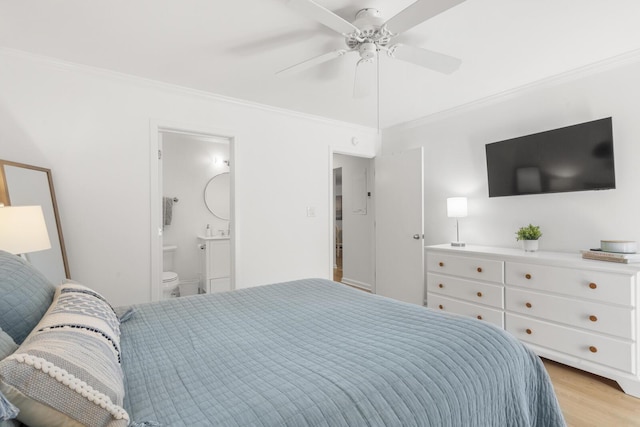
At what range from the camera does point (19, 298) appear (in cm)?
100

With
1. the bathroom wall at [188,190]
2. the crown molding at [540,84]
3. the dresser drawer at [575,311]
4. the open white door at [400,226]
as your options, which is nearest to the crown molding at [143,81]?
the open white door at [400,226]

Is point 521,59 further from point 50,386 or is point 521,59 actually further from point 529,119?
point 50,386

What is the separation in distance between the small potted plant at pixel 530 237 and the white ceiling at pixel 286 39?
134 centimetres

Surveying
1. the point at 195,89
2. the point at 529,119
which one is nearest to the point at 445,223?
the point at 529,119

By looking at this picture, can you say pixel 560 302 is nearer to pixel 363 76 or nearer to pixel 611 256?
pixel 611 256

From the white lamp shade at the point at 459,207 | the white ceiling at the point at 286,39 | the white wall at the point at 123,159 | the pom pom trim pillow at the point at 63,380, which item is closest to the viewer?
the pom pom trim pillow at the point at 63,380

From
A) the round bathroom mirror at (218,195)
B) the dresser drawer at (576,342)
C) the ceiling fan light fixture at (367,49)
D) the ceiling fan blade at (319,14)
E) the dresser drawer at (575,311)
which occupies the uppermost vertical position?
the ceiling fan light fixture at (367,49)

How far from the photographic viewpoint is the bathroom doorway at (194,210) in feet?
13.8

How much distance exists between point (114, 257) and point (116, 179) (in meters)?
0.65

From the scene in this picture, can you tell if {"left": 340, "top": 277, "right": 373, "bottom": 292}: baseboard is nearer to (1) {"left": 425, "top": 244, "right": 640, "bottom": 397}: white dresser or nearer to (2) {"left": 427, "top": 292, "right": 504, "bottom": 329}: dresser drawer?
(2) {"left": 427, "top": 292, "right": 504, "bottom": 329}: dresser drawer

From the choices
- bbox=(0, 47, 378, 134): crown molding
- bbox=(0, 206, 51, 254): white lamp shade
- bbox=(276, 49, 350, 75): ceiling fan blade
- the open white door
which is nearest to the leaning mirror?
bbox=(0, 206, 51, 254): white lamp shade

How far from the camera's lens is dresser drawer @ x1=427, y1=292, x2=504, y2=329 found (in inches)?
106

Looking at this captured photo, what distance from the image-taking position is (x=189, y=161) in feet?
15.1

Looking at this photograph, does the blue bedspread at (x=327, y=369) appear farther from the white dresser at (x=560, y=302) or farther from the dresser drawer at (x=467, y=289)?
the dresser drawer at (x=467, y=289)
